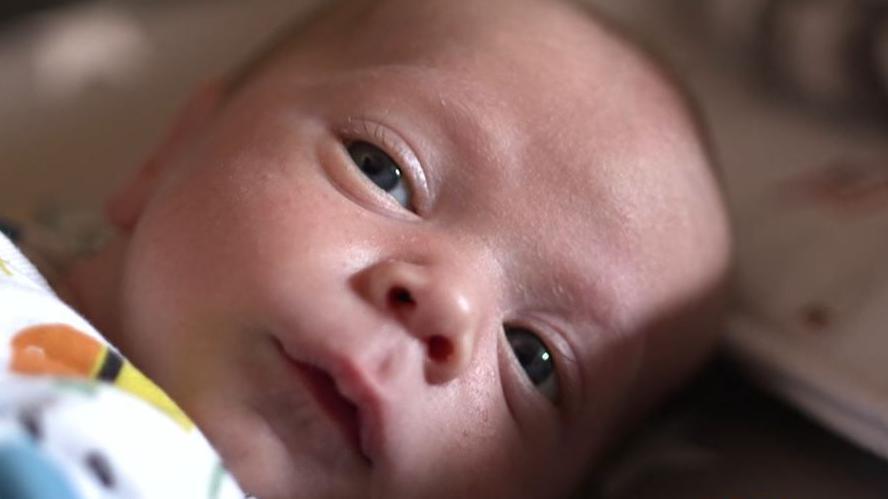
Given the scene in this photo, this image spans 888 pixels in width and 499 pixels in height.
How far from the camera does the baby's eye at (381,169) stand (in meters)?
0.93

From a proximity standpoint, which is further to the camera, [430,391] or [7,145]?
[7,145]

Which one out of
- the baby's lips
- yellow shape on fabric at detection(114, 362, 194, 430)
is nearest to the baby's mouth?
the baby's lips

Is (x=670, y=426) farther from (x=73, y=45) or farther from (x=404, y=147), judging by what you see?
(x=73, y=45)

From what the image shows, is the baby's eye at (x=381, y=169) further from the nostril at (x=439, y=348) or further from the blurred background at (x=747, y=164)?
the blurred background at (x=747, y=164)

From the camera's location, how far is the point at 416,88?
96cm

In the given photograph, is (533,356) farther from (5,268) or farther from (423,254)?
(5,268)

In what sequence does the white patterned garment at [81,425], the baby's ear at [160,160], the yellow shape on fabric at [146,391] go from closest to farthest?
the white patterned garment at [81,425]
the yellow shape on fabric at [146,391]
the baby's ear at [160,160]

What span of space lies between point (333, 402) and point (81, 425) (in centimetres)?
23

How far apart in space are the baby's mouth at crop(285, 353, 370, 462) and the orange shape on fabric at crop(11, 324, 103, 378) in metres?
0.15

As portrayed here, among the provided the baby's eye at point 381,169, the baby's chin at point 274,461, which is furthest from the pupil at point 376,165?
the baby's chin at point 274,461

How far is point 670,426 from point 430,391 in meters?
0.41

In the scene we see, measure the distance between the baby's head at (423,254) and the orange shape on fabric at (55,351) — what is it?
A: 11 cm

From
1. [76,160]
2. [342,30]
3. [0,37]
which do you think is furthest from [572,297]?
[0,37]

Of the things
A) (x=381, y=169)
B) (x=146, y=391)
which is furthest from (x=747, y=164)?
(x=146, y=391)
